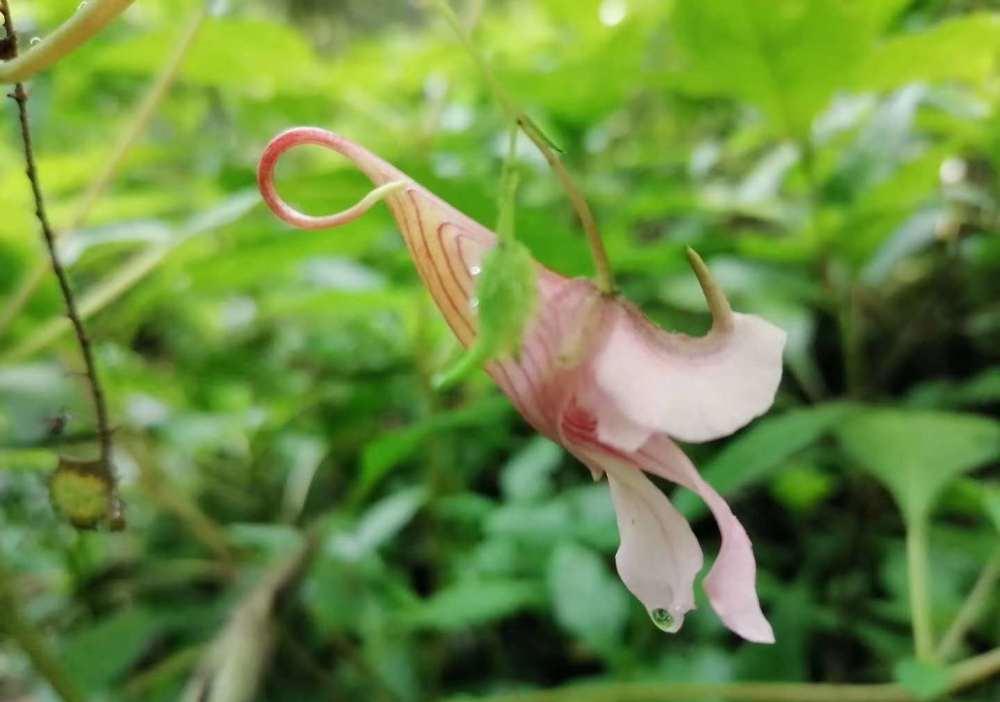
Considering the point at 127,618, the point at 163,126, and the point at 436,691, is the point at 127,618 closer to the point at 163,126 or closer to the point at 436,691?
the point at 436,691

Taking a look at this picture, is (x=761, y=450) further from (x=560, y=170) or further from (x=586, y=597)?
(x=560, y=170)

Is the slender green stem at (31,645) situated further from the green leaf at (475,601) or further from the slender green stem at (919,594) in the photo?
the slender green stem at (919,594)

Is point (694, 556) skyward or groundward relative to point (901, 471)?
skyward

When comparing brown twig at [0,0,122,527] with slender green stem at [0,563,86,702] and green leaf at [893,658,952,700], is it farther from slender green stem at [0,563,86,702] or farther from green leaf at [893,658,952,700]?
green leaf at [893,658,952,700]

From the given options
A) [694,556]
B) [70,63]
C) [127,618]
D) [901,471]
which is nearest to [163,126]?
[70,63]

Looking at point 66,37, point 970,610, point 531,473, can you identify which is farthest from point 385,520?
point 66,37

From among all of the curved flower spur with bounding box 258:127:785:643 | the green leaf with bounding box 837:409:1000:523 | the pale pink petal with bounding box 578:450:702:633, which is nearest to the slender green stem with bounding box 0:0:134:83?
the curved flower spur with bounding box 258:127:785:643

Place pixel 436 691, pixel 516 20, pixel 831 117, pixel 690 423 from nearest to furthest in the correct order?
pixel 690 423, pixel 436 691, pixel 831 117, pixel 516 20

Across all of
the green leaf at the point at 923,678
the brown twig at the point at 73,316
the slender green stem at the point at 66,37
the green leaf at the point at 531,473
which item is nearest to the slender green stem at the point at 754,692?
the green leaf at the point at 923,678
